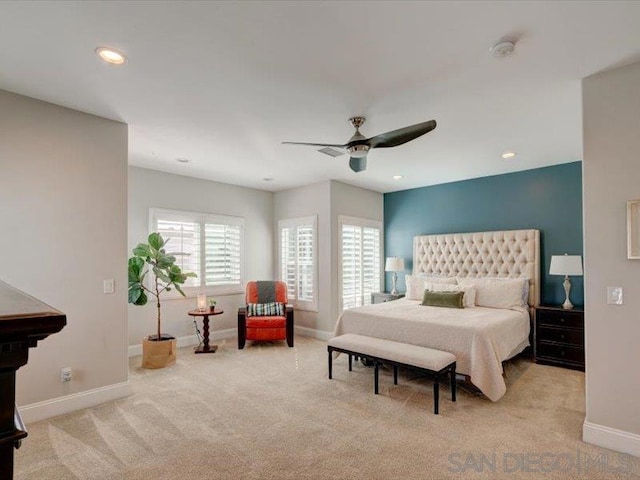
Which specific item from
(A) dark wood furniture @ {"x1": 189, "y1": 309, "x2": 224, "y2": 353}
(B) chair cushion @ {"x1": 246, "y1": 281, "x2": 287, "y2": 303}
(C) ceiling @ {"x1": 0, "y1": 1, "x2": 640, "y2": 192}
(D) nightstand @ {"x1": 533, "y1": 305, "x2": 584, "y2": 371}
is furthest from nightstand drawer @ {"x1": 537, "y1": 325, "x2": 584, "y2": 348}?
(A) dark wood furniture @ {"x1": 189, "y1": 309, "x2": 224, "y2": 353}

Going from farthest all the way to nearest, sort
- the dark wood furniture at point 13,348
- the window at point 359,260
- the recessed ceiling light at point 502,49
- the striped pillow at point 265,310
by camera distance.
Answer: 1. the window at point 359,260
2. the striped pillow at point 265,310
3. the recessed ceiling light at point 502,49
4. the dark wood furniture at point 13,348

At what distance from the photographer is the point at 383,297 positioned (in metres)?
6.48

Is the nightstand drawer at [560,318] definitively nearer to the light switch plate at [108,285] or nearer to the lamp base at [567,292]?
the lamp base at [567,292]

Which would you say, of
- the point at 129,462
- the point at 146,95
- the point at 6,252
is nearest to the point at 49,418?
the point at 129,462

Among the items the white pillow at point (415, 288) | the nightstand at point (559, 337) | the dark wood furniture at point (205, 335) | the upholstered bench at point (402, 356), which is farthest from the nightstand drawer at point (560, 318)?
the dark wood furniture at point (205, 335)

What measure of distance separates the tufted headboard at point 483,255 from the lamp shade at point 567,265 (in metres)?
0.56

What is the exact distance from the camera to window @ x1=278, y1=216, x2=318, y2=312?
624 cm

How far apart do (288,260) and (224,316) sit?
5.08 ft

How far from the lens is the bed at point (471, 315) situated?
351 centimetres

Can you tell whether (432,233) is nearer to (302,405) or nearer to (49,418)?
(302,405)

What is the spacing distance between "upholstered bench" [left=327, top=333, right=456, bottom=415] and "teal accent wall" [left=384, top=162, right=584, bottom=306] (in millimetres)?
2762

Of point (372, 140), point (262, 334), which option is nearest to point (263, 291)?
point (262, 334)

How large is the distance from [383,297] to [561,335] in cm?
277

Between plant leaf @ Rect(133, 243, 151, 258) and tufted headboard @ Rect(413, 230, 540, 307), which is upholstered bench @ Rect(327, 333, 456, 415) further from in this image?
plant leaf @ Rect(133, 243, 151, 258)
